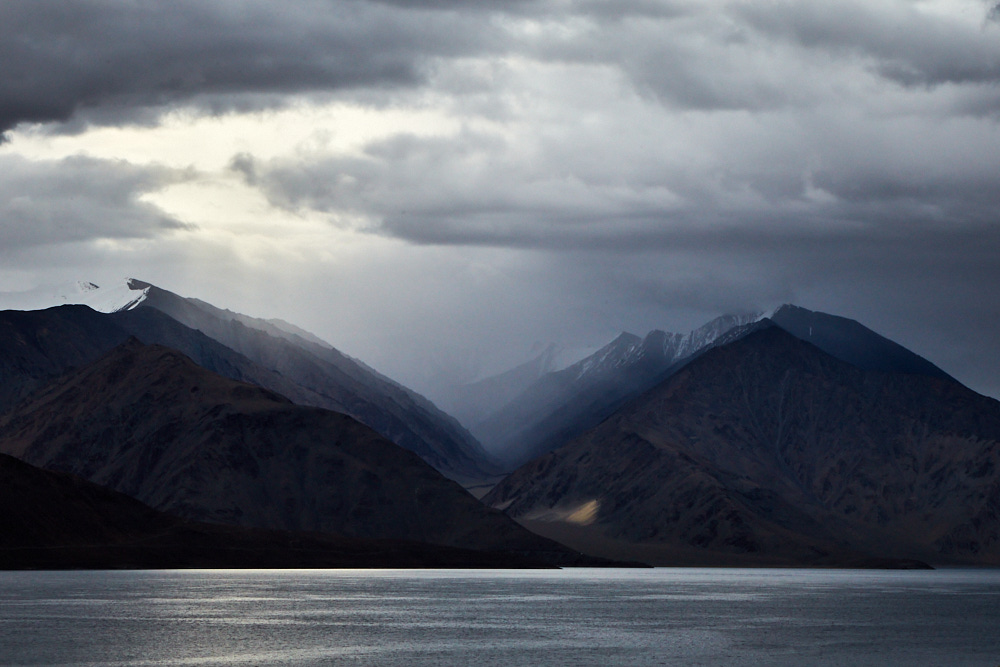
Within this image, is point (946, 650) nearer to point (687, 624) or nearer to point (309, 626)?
point (687, 624)

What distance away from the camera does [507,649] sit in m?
136

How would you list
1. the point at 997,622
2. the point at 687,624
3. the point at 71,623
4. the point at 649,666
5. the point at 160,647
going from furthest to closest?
the point at 997,622 < the point at 687,624 < the point at 71,623 < the point at 160,647 < the point at 649,666

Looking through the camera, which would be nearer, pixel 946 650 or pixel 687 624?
pixel 946 650

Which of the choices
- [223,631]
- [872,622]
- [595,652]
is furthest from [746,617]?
[223,631]

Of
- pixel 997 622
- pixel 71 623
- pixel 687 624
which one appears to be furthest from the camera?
pixel 997 622

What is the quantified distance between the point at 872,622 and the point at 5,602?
380ft

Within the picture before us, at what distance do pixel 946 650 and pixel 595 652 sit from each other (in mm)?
37301

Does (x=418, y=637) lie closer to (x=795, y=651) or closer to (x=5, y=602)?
(x=795, y=651)

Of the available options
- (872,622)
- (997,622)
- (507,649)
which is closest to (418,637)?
(507,649)

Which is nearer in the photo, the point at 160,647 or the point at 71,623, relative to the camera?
the point at 160,647

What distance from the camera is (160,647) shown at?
13262 cm

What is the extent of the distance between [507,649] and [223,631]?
3373cm

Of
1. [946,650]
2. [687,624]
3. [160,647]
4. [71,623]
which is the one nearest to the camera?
[160,647]

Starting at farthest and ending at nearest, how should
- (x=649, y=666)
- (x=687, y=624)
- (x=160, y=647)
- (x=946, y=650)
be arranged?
(x=687, y=624), (x=946, y=650), (x=160, y=647), (x=649, y=666)
